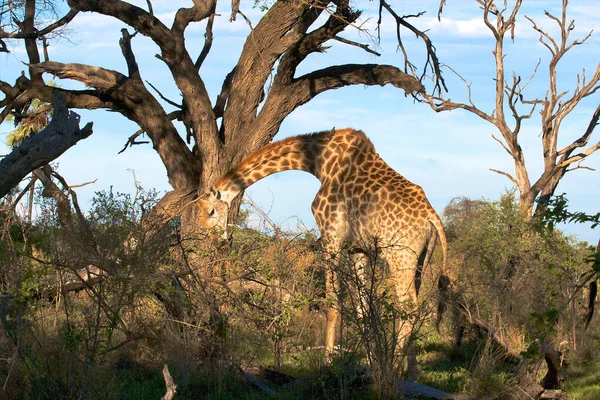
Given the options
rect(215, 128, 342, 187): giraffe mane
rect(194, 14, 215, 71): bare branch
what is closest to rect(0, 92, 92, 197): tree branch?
rect(215, 128, 342, 187): giraffe mane

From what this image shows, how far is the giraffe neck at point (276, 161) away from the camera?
1114 centimetres

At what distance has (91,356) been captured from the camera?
600 cm

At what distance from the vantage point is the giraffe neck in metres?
11.1

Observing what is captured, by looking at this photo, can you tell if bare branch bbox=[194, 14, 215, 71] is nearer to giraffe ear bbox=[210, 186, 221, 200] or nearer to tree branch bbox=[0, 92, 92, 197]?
giraffe ear bbox=[210, 186, 221, 200]

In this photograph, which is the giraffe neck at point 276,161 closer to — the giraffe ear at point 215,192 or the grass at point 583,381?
the giraffe ear at point 215,192

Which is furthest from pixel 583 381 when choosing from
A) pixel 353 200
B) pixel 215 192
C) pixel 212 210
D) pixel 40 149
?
pixel 40 149

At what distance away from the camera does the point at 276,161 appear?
452 inches

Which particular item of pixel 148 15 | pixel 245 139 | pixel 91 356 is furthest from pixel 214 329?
pixel 148 15

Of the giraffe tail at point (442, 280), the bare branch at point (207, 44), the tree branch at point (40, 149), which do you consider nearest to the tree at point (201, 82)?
the bare branch at point (207, 44)

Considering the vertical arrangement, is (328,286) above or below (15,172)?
below

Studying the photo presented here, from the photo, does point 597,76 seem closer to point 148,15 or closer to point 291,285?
point 148,15

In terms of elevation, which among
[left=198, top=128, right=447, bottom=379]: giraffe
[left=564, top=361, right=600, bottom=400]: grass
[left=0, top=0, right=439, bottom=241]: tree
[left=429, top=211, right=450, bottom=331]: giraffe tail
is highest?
[left=0, top=0, right=439, bottom=241]: tree

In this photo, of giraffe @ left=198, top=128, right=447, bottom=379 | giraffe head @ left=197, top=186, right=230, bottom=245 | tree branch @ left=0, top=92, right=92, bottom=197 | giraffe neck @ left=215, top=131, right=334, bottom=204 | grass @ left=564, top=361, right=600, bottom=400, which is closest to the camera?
tree branch @ left=0, top=92, right=92, bottom=197

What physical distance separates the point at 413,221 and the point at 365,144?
1829 millimetres
